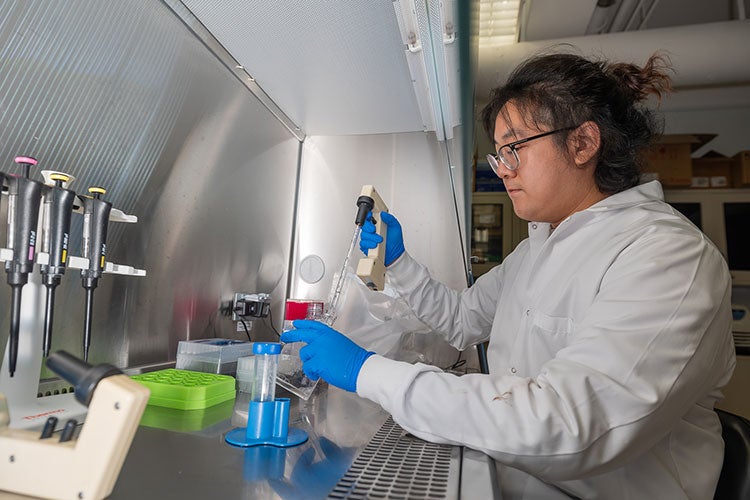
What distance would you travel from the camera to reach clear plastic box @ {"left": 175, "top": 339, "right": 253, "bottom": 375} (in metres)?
1.21

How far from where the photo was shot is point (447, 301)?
1.66 meters

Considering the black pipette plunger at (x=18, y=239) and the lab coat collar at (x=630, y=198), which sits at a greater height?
the lab coat collar at (x=630, y=198)

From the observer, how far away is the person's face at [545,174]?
44.5 inches

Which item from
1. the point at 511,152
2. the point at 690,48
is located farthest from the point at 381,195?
the point at 690,48

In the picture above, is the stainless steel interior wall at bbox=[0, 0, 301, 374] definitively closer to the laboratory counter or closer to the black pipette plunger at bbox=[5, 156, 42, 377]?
the black pipette plunger at bbox=[5, 156, 42, 377]

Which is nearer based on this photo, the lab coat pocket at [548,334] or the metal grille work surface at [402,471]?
the metal grille work surface at [402,471]

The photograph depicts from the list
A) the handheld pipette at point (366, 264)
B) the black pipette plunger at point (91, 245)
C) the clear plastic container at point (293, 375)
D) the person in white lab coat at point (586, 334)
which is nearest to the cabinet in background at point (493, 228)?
the person in white lab coat at point (586, 334)

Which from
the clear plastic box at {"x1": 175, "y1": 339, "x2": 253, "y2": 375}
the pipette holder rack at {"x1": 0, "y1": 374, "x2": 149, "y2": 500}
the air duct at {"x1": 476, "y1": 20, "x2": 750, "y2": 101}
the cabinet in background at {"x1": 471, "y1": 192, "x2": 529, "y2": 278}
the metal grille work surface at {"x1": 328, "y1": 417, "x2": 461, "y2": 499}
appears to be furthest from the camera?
the cabinet in background at {"x1": 471, "y1": 192, "x2": 529, "y2": 278}

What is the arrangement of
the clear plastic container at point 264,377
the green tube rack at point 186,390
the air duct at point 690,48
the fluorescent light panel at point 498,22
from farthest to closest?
the air duct at point 690,48
the fluorescent light panel at point 498,22
the green tube rack at point 186,390
the clear plastic container at point 264,377

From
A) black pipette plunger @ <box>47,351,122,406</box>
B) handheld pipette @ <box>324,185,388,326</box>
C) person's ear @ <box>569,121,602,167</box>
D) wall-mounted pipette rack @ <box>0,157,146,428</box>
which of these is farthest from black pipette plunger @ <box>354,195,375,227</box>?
black pipette plunger @ <box>47,351,122,406</box>

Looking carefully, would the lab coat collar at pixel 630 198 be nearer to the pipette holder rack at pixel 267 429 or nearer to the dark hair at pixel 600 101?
the dark hair at pixel 600 101

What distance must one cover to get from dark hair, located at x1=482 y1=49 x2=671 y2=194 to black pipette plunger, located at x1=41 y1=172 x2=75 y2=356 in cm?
105

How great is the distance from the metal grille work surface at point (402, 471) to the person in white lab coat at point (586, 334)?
39mm

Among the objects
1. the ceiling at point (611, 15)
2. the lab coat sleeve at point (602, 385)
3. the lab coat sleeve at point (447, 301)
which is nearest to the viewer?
the lab coat sleeve at point (602, 385)
